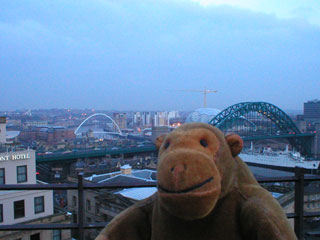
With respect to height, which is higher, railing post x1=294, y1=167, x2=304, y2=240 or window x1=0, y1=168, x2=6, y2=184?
railing post x1=294, y1=167, x2=304, y2=240

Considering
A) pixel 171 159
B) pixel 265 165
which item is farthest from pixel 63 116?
pixel 171 159

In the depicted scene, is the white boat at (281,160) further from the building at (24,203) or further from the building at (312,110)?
the building at (312,110)

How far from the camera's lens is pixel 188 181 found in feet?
4.88

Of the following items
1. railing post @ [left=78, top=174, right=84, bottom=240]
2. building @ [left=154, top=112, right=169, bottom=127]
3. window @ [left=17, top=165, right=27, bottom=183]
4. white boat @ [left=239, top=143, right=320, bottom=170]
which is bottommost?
white boat @ [left=239, top=143, right=320, bottom=170]

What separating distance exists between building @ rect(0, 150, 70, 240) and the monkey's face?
8019 mm

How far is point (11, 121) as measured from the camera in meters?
94.2

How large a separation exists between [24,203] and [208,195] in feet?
35.7

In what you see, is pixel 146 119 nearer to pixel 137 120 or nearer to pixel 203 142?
pixel 137 120

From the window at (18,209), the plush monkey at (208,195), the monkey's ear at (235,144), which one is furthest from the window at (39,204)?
the monkey's ear at (235,144)

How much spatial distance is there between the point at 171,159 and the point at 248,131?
6893cm

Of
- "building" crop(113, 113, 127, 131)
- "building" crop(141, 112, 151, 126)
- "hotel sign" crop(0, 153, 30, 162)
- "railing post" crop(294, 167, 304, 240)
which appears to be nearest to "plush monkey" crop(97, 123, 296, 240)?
"railing post" crop(294, 167, 304, 240)

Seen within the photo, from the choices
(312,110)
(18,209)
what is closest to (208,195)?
(18,209)

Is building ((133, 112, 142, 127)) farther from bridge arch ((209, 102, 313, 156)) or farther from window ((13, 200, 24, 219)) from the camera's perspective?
window ((13, 200, 24, 219))

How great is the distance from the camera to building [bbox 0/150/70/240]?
9492mm
